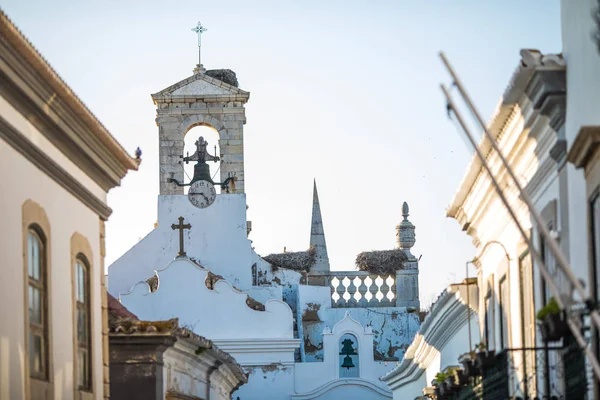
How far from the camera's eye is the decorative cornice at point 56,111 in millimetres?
12648

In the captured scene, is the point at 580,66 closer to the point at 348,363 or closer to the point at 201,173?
the point at 348,363

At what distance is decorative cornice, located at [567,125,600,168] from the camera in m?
11.0

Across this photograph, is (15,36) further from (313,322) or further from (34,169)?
(313,322)

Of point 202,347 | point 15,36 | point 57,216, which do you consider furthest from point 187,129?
point 15,36

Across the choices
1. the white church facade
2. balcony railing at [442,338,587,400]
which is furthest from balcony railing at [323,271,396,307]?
balcony railing at [442,338,587,400]

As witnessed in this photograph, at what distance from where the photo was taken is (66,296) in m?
15.6

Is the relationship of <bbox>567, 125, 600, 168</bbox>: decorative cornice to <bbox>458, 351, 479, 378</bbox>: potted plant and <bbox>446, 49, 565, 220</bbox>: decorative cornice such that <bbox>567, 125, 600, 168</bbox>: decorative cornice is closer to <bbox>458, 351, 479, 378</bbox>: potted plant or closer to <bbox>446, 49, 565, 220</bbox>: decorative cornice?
<bbox>446, 49, 565, 220</bbox>: decorative cornice

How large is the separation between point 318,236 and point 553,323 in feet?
137

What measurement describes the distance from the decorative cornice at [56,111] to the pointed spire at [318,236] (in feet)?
108

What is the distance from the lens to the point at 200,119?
44.0 metres

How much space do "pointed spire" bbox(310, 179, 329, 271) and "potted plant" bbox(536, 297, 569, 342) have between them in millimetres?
38291

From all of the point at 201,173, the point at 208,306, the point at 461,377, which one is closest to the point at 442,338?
the point at 461,377

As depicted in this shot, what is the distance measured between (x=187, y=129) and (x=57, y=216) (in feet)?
94.5

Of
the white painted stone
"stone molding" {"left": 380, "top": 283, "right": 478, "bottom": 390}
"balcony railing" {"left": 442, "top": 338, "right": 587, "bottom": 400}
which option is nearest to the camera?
"balcony railing" {"left": 442, "top": 338, "right": 587, "bottom": 400}
